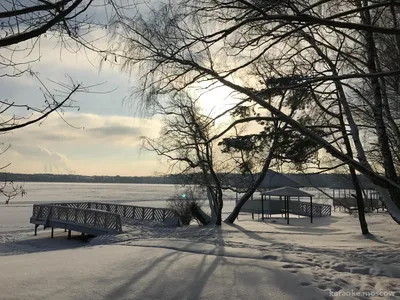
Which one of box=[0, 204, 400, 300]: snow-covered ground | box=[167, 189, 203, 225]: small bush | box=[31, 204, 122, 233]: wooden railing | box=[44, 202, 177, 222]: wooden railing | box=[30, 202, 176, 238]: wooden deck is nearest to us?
box=[0, 204, 400, 300]: snow-covered ground

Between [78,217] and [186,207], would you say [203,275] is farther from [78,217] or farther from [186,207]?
[78,217]

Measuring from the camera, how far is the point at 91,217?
2027 cm

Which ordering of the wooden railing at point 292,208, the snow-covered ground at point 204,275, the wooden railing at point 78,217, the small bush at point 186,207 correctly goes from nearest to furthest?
the snow-covered ground at point 204,275 < the wooden railing at point 78,217 < the small bush at point 186,207 < the wooden railing at point 292,208

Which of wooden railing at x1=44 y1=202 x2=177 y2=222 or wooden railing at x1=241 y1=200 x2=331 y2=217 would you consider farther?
wooden railing at x1=241 y1=200 x2=331 y2=217

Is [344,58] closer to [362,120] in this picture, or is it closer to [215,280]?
[362,120]

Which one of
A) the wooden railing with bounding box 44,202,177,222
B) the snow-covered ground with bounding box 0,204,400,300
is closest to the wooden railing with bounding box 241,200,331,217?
the wooden railing with bounding box 44,202,177,222

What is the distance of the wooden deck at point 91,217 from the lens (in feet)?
61.9

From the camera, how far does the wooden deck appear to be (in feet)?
61.9

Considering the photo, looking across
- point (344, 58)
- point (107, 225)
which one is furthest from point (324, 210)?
point (344, 58)

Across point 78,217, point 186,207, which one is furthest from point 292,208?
point 78,217

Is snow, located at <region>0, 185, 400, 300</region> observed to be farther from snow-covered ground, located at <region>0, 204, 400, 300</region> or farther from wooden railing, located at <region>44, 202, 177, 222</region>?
wooden railing, located at <region>44, 202, 177, 222</region>

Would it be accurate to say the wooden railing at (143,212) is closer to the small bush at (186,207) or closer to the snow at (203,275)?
the small bush at (186,207)

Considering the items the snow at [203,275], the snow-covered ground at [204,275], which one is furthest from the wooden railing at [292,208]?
the snow-covered ground at [204,275]

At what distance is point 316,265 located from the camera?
287 inches
